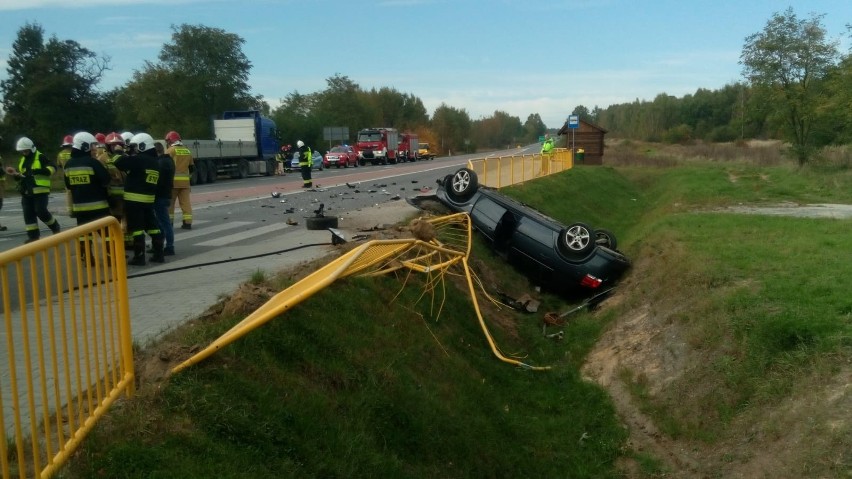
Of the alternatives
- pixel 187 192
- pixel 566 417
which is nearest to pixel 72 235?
pixel 566 417

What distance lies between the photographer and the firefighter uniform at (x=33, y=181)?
11328 mm

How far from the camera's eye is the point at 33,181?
1141 centimetres

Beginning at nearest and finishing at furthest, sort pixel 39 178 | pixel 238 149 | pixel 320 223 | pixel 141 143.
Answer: pixel 141 143 → pixel 39 178 → pixel 320 223 → pixel 238 149

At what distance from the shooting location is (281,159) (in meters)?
40.3

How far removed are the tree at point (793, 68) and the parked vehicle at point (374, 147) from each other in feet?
88.6

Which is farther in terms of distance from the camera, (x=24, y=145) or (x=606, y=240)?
(x=606, y=240)

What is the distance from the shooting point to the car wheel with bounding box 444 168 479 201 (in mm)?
13016

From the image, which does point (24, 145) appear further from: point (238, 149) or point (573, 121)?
point (573, 121)

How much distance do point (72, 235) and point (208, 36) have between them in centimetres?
5894

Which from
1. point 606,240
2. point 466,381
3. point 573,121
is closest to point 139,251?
point 466,381

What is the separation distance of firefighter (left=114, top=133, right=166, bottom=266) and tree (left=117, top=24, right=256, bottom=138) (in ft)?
155

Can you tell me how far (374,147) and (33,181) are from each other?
44072 mm

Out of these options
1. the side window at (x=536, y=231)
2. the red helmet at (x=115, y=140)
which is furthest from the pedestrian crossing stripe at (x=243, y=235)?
the side window at (x=536, y=231)

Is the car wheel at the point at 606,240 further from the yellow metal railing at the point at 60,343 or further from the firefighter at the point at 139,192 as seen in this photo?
the yellow metal railing at the point at 60,343
